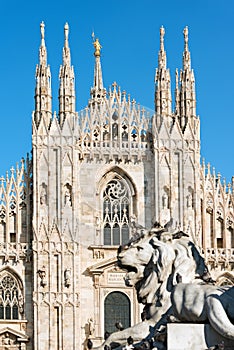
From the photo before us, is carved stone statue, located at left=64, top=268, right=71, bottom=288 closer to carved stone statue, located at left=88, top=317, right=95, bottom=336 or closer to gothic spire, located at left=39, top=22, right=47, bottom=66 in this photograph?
carved stone statue, located at left=88, top=317, right=95, bottom=336

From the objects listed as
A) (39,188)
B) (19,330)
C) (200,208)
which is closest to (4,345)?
(19,330)

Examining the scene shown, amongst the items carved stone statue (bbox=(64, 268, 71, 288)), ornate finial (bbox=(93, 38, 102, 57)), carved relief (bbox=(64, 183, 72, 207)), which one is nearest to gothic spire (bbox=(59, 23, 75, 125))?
carved relief (bbox=(64, 183, 72, 207))

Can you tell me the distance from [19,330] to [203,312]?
90.4ft

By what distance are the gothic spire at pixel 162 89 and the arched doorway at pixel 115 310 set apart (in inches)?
250

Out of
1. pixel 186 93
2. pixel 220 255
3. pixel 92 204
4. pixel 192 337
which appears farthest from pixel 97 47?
pixel 192 337

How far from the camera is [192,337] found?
279 inches

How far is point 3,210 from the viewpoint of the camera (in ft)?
115

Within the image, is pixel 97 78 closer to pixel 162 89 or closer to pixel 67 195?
pixel 162 89

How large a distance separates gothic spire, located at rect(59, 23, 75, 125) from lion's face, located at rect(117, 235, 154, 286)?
1081 inches

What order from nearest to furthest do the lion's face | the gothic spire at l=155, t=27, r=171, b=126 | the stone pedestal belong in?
the stone pedestal
the lion's face
the gothic spire at l=155, t=27, r=171, b=126

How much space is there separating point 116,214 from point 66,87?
4.85 m

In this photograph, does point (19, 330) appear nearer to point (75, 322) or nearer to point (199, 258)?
point (75, 322)

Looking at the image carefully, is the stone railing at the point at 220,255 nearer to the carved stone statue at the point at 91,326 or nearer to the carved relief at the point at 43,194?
the carved stone statue at the point at 91,326

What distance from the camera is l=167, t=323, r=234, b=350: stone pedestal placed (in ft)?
23.1
